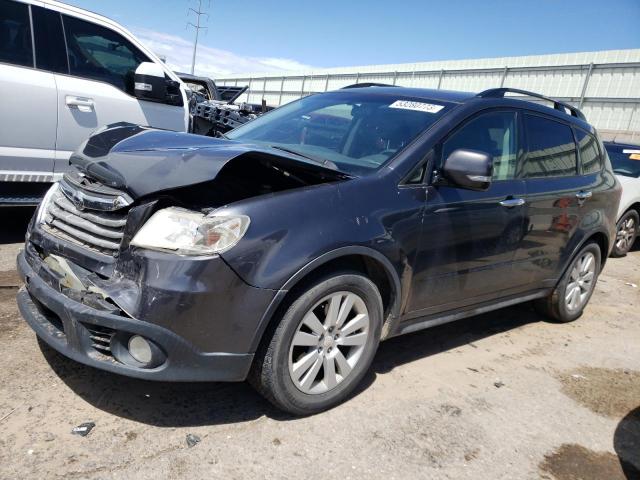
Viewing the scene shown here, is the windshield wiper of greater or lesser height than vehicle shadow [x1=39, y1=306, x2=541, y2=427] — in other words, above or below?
above

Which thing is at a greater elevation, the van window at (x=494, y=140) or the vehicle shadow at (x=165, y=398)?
the van window at (x=494, y=140)

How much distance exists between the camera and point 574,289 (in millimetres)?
4938

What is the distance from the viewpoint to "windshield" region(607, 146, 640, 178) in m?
8.88

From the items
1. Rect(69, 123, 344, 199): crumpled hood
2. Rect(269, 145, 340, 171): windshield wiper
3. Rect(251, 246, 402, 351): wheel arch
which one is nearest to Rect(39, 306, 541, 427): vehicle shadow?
Rect(251, 246, 402, 351): wheel arch

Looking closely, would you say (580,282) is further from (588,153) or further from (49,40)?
(49,40)

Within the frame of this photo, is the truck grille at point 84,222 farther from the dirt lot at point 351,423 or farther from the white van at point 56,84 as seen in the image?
the white van at point 56,84

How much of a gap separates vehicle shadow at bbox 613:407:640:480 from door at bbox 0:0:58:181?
15.7 ft

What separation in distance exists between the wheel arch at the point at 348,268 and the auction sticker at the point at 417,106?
1.12 metres

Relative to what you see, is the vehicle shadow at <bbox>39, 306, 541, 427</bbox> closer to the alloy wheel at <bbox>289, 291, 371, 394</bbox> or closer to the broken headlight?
the alloy wheel at <bbox>289, 291, 371, 394</bbox>

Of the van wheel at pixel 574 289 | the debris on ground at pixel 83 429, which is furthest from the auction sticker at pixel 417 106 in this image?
the debris on ground at pixel 83 429

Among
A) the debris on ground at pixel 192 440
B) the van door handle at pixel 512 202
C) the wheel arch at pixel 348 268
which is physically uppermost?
the van door handle at pixel 512 202

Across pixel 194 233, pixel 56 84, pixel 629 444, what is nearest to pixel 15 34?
pixel 56 84

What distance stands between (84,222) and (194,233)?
70 cm

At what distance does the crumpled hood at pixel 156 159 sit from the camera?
8.29 feet
